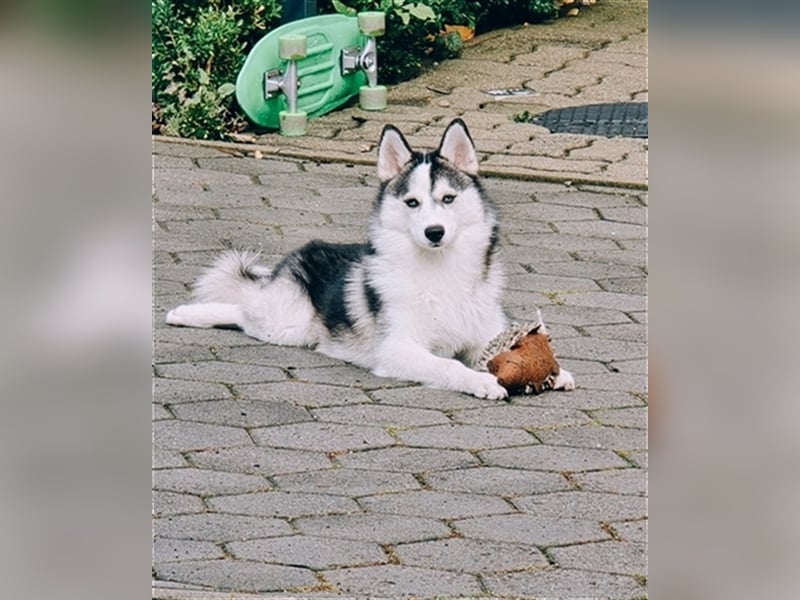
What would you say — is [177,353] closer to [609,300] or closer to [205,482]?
[205,482]

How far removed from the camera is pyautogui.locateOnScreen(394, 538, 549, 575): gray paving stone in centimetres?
292

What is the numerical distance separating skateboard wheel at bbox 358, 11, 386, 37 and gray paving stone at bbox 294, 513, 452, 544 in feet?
11.5

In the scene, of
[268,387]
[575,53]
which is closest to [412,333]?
[268,387]

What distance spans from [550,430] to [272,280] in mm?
1203

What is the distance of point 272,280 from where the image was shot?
4.65 meters

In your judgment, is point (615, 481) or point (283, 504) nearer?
point (283, 504)

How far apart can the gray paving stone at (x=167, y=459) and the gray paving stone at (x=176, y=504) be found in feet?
0.54

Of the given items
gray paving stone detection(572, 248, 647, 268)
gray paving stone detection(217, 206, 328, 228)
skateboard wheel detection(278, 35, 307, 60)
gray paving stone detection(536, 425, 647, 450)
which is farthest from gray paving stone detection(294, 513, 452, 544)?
skateboard wheel detection(278, 35, 307, 60)

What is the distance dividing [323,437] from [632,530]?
0.93 metres

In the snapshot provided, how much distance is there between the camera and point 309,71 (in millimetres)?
6453

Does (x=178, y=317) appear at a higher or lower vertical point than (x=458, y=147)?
lower

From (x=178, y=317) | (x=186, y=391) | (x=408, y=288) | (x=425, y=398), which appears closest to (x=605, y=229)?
(x=408, y=288)
